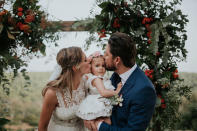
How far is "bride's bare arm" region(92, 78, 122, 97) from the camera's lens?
6.47 ft

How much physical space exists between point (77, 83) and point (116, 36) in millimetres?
680

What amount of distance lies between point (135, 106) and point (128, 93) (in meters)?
0.13

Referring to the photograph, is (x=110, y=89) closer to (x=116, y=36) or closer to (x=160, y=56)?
(x=116, y=36)

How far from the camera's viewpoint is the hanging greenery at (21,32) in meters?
2.68

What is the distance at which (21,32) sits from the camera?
9.45ft

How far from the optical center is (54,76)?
2297 millimetres

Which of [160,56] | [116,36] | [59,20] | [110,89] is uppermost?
[59,20]

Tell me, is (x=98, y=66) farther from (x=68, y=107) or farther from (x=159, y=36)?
(x=159, y=36)

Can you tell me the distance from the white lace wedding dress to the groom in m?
0.29

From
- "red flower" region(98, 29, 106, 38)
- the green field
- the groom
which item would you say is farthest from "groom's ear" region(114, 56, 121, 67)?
the green field

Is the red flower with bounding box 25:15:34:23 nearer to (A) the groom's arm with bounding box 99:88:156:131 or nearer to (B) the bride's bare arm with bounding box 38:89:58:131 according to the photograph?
(B) the bride's bare arm with bounding box 38:89:58:131

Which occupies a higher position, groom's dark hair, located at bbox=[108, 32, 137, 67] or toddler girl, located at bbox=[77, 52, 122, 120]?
groom's dark hair, located at bbox=[108, 32, 137, 67]

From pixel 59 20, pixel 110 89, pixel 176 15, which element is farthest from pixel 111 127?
pixel 59 20

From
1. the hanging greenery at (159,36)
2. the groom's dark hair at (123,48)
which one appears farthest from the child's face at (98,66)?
the hanging greenery at (159,36)
